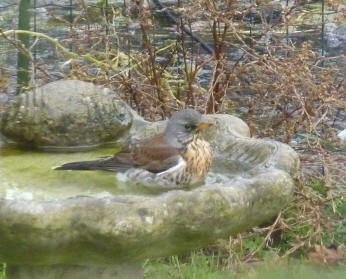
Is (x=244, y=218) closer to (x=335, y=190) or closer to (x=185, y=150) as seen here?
(x=185, y=150)

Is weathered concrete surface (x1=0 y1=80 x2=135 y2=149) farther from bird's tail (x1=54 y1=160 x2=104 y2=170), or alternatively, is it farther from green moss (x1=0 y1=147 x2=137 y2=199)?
bird's tail (x1=54 y1=160 x2=104 y2=170)

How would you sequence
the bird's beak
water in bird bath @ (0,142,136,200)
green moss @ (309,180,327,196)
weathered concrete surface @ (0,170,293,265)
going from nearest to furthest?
weathered concrete surface @ (0,170,293,265)
water in bird bath @ (0,142,136,200)
the bird's beak
green moss @ (309,180,327,196)

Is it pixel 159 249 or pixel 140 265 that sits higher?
pixel 159 249

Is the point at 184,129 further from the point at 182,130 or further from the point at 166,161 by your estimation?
the point at 166,161

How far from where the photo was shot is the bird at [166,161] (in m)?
4.23

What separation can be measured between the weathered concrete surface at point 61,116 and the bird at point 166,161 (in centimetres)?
32

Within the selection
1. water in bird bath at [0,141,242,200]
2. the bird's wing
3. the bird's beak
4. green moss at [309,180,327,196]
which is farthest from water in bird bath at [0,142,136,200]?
green moss at [309,180,327,196]

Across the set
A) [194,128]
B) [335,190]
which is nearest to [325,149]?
[335,190]

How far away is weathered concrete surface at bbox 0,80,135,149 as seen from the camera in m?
4.58

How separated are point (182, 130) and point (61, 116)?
1.95 feet

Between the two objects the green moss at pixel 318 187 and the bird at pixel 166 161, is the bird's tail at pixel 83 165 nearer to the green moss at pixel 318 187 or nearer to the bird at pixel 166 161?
the bird at pixel 166 161

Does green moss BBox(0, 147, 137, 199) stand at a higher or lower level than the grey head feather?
lower

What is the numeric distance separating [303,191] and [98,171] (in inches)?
95.3

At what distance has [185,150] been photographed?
4336 mm
